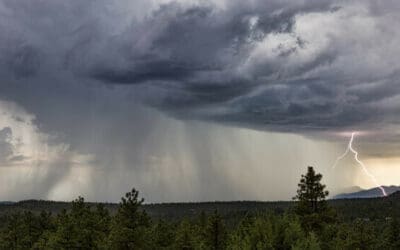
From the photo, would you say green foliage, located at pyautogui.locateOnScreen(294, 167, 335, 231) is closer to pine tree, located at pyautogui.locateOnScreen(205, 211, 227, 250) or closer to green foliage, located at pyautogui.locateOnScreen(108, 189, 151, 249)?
green foliage, located at pyautogui.locateOnScreen(108, 189, 151, 249)

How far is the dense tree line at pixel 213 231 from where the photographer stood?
3259cm

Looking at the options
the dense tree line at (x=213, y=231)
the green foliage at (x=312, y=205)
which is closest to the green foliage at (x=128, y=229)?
the dense tree line at (x=213, y=231)

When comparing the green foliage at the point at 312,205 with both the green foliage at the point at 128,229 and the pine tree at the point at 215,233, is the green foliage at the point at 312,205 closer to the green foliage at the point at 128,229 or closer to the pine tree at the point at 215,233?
the green foliage at the point at 128,229

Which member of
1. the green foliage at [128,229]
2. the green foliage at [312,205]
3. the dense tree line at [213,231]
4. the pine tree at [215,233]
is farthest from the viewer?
the pine tree at [215,233]

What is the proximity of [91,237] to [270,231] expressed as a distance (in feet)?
91.1

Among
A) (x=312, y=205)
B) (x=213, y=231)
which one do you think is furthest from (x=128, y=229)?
(x=213, y=231)

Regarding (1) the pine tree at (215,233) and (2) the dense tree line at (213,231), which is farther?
(1) the pine tree at (215,233)

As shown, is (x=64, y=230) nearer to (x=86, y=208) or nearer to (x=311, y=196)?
(x=86, y=208)

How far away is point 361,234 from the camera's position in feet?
182

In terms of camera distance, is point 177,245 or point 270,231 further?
A: point 177,245

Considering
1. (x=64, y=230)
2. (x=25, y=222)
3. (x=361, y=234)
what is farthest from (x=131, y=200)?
(x=25, y=222)

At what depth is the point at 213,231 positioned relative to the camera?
7225cm

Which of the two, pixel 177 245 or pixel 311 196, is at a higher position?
pixel 311 196

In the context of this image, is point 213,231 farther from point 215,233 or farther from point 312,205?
point 312,205
